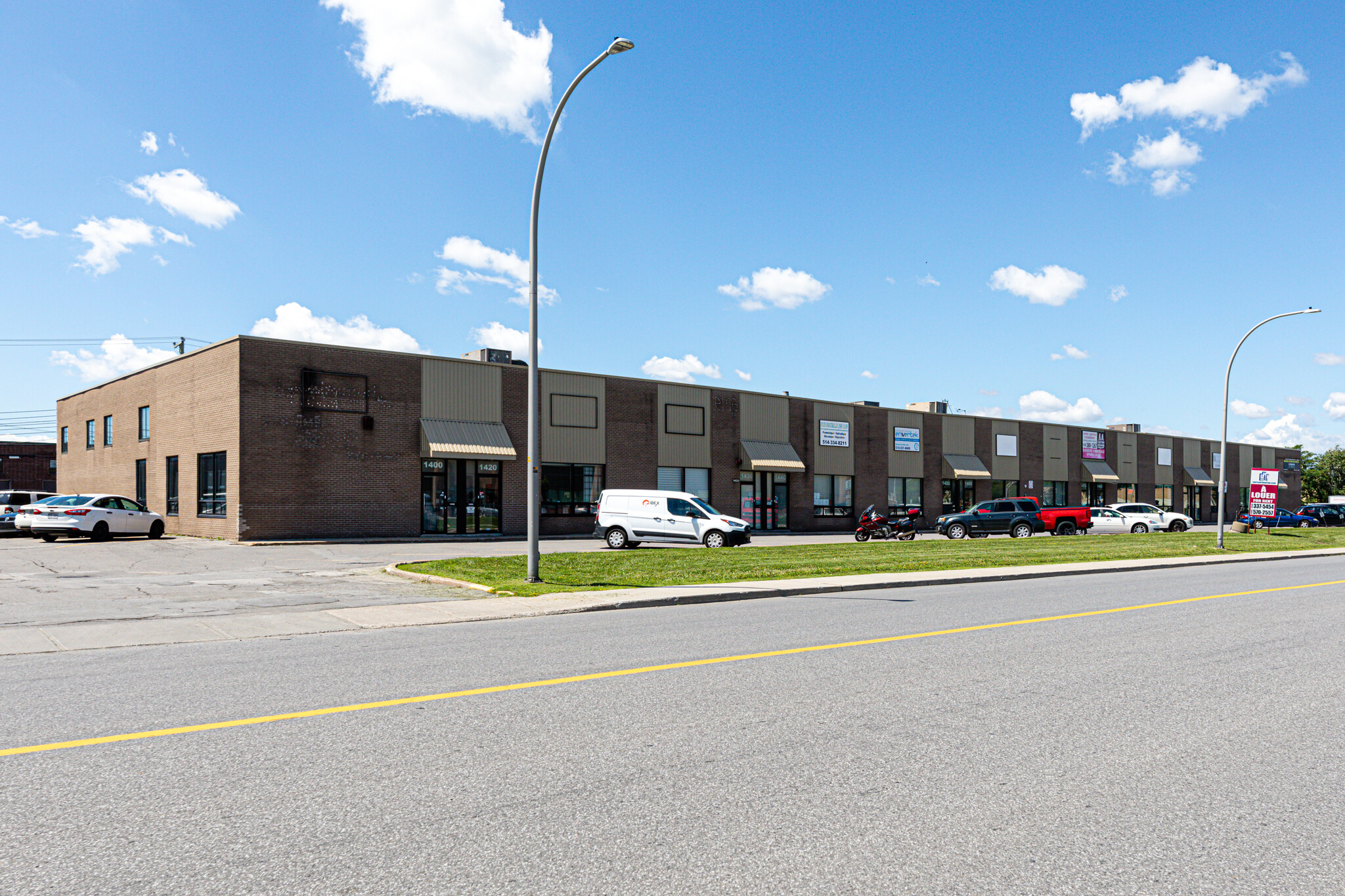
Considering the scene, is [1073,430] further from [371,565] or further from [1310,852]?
[1310,852]

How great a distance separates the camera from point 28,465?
2904 inches

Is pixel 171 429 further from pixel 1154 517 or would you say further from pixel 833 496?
pixel 1154 517

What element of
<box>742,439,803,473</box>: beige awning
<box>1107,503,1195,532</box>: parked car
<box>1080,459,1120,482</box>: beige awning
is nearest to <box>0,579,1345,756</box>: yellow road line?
<box>742,439,803,473</box>: beige awning

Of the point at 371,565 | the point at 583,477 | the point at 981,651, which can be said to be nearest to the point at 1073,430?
the point at 583,477

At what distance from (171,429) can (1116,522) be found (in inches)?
1682

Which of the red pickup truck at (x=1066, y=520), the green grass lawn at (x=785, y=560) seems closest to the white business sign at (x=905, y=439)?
the red pickup truck at (x=1066, y=520)

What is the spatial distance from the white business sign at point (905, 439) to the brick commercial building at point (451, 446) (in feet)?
0.24

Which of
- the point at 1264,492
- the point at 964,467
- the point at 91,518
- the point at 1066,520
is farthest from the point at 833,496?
the point at 91,518

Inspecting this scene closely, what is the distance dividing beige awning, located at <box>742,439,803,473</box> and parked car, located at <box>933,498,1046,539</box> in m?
7.59

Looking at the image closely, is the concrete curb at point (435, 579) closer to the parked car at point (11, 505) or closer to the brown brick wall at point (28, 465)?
the parked car at point (11, 505)

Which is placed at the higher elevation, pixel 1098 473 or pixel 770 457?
pixel 770 457

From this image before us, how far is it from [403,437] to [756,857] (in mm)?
30206

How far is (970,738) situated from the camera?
18.6ft

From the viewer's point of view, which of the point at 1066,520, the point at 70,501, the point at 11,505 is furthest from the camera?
the point at 1066,520
